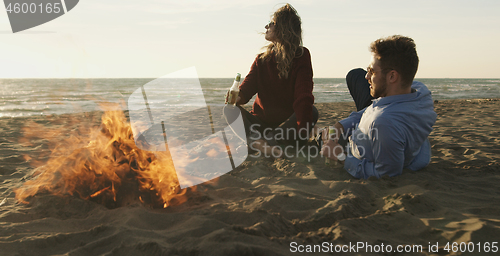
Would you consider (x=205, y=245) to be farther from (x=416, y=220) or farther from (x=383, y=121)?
(x=383, y=121)

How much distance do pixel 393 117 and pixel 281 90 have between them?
1.73 meters

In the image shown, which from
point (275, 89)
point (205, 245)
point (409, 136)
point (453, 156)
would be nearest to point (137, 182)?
point (205, 245)

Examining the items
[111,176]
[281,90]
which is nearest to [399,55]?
[281,90]

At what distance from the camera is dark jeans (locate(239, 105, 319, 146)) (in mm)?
4285

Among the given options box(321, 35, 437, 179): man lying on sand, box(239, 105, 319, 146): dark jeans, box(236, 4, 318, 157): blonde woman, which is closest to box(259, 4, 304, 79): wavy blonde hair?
box(236, 4, 318, 157): blonde woman

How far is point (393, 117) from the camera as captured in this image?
9.26 feet

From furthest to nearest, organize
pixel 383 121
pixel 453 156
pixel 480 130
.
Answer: pixel 480 130
pixel 453 156
pixel 383 121

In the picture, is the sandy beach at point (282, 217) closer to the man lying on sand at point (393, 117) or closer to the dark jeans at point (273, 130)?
the man lying on sand at point (393, 117)

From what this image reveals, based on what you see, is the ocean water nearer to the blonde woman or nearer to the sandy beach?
the blonde woman

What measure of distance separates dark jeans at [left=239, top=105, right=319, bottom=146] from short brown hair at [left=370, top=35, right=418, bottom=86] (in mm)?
1533

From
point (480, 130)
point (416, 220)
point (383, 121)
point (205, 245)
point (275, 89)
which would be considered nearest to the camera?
→ point (205, 245)

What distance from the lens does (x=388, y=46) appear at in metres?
2.87

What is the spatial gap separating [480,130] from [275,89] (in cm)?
384

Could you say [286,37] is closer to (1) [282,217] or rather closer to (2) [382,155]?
(2) [382,155]
